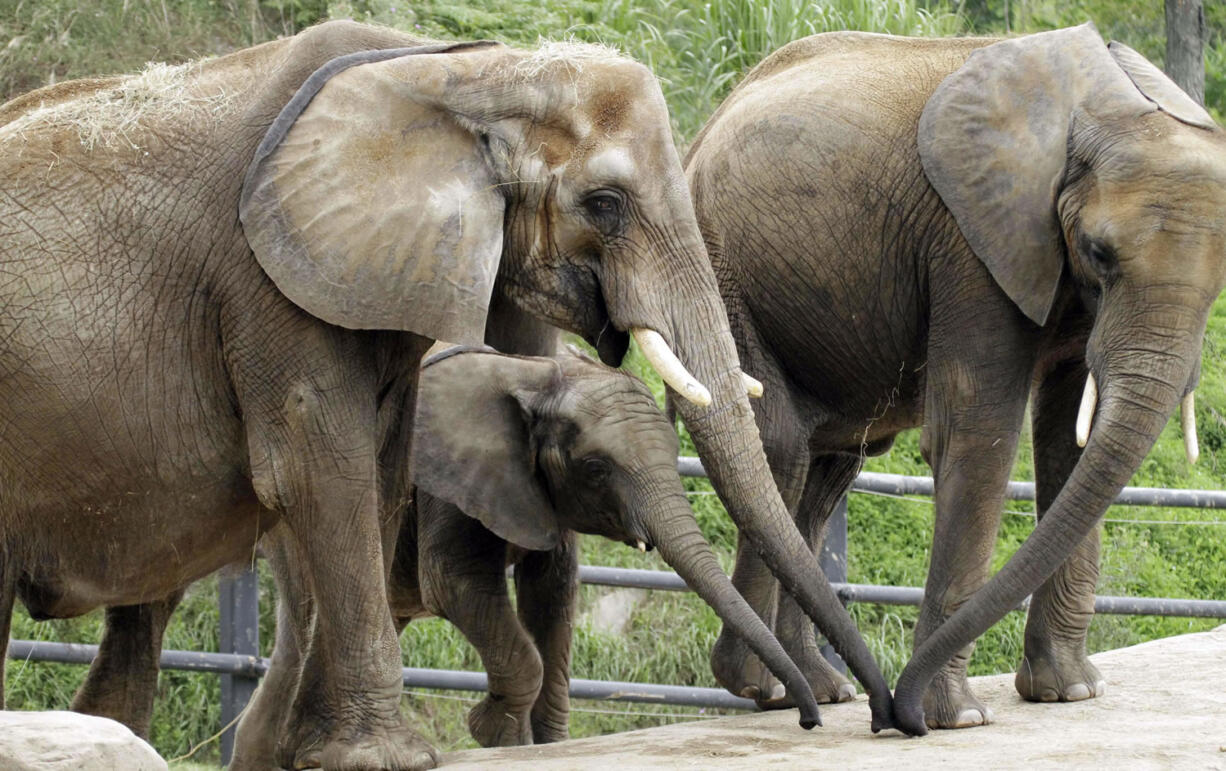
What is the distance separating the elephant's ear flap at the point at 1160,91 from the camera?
5180 millimetres

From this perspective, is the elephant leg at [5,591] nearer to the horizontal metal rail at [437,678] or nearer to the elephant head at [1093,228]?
the elephant head at [1093,228]

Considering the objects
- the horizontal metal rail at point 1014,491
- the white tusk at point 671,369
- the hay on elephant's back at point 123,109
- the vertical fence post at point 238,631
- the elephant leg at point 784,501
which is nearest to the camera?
the white tusk at point 671,369

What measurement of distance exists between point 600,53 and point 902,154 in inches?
48.5

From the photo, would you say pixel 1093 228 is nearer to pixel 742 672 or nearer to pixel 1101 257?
pixel 1101 257

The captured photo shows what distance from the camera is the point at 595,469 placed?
18.6 feet

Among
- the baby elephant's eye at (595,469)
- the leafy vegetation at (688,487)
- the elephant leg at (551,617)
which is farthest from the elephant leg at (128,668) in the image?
the leafy vegetation at (688,487)

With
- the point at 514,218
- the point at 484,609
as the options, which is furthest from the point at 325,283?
the point at 484,609

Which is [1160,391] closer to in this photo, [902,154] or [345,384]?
[902,154]

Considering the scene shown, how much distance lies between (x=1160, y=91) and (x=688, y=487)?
15.4 ft

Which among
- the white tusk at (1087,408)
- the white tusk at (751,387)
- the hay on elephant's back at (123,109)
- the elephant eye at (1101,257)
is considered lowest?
the white tusk at (1087,408)

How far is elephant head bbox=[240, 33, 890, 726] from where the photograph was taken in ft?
15.2

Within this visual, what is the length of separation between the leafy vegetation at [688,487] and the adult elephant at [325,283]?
3.65 m

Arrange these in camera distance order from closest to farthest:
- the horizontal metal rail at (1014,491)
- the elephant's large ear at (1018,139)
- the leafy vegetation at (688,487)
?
the elephant's large ear at (1018,139)
the horizontal metal rail at (1014,491)
the leafy vegetation at (688,487)

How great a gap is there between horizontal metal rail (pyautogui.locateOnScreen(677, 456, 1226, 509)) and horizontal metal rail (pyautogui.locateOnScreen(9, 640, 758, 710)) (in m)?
0.85
